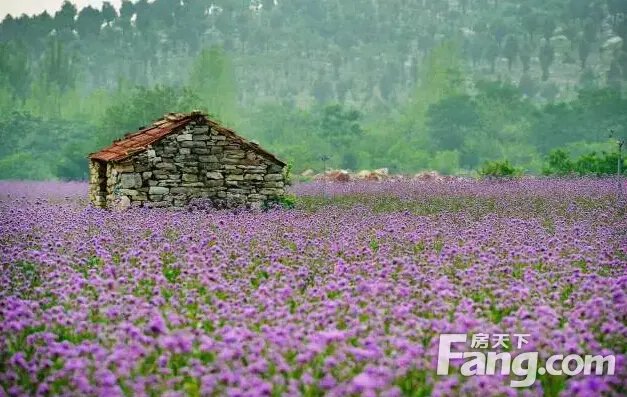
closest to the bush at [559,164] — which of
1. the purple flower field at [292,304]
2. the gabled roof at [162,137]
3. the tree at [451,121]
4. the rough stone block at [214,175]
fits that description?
the gabled roof at [162,137]

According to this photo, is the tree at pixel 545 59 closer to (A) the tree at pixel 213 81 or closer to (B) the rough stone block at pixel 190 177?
(A) the tree at pixel 213 81

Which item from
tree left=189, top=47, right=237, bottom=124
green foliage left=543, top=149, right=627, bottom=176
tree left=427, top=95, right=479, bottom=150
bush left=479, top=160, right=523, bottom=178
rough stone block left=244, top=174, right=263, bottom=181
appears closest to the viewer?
rough stone block left=244, top=174, right=263, bottom=181

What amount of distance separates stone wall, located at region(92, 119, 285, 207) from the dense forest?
14.1 metres

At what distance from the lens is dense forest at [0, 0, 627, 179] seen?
2235 inches

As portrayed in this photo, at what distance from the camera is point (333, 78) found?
12612 centimetres

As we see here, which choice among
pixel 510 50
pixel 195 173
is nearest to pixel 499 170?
pixel 195 173

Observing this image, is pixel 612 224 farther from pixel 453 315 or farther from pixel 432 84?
pixel 432 84

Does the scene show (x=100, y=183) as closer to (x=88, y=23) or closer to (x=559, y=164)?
(x=559, y=164)

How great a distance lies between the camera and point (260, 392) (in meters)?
4.09

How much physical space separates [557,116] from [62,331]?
63888mm

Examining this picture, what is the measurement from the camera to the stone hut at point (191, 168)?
14922 millimetres

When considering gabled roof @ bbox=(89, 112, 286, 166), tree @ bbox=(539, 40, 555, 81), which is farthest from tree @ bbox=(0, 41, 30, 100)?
tree @ bbox=(539, 40, 555, 81)

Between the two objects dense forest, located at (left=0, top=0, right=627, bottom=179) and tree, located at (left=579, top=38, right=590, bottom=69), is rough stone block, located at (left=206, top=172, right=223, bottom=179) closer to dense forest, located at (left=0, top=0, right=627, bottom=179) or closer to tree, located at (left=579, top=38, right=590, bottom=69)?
dense forest, located at (left=0, top=0, right=627, bottom=179)

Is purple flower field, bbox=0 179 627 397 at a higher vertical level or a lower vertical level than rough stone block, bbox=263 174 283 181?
lower
